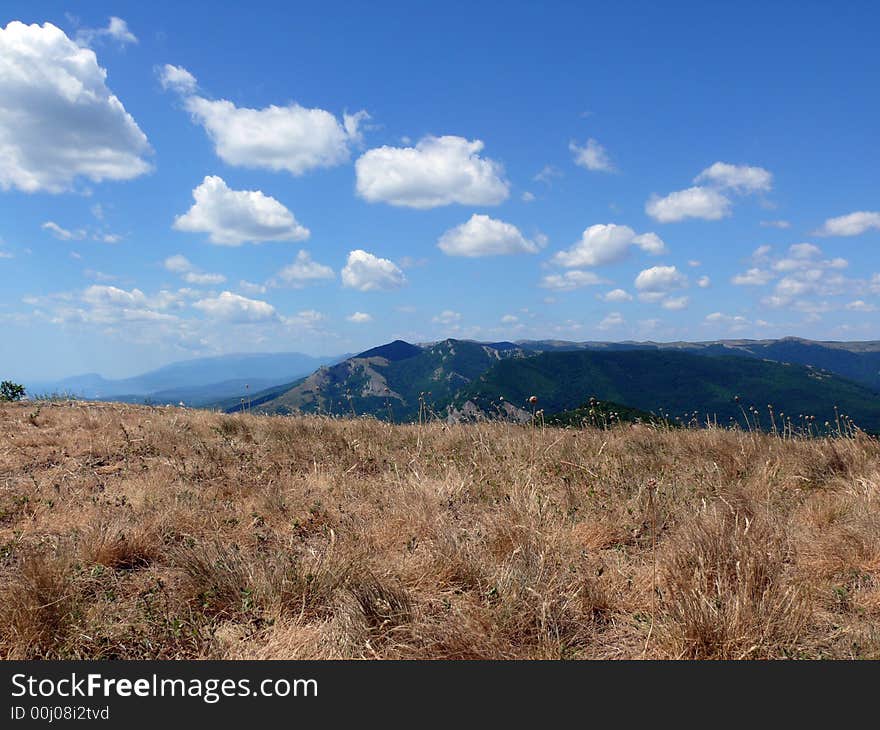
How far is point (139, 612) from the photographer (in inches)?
152

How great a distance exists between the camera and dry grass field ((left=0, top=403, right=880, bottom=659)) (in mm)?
3430

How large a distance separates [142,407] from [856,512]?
17.6m

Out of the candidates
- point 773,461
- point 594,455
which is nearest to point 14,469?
point 594,455

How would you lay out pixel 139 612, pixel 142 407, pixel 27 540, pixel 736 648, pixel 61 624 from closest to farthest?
pixel 736 648 → pixel 61 624 → pixel 139 612 → pixel 27 540 → pixel 142 407

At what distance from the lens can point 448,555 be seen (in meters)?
4.54

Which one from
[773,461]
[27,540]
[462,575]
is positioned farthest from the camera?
[773,461]

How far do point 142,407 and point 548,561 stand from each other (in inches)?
602

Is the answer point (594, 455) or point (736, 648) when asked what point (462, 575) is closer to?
point (736, 648)

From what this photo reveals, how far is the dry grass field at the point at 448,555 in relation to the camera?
3.43 metres

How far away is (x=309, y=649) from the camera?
3297 mm

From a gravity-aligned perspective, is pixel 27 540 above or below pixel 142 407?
below

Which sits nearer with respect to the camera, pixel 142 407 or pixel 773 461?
pixel 773 461

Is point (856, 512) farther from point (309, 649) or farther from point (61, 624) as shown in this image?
point (61, 624)

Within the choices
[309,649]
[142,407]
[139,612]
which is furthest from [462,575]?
[142,407]
